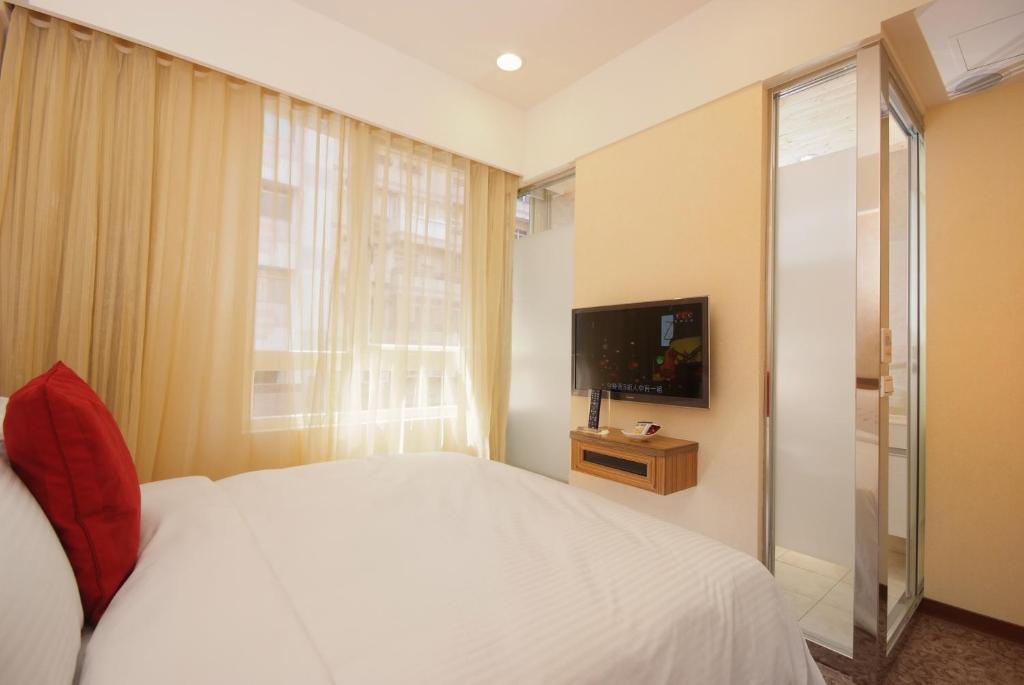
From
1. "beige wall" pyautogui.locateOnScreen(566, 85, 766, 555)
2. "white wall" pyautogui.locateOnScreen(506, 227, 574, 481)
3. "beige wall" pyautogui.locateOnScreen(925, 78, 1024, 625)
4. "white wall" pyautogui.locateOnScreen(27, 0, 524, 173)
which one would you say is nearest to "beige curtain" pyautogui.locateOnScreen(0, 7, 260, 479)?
"white wall" pyautogui.locateOnScreen(27, 0, 524, 173)

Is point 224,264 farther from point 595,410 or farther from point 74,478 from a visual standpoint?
point 595,410

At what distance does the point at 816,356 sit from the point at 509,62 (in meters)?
2.58

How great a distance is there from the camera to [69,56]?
2145 mm

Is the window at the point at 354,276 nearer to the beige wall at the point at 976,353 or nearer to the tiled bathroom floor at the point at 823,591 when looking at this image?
the tiled bathroom floor at the point at 823,591

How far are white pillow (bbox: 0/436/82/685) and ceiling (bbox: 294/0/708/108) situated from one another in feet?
9.29

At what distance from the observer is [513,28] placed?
2711 millimetres

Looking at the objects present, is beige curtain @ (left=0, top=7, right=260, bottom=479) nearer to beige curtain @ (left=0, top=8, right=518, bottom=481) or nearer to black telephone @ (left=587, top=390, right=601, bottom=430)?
beige curtain @ (left=0, top=8, right=518, bottom=481)

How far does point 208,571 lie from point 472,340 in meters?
2.62

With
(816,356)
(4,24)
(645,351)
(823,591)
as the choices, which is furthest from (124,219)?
(823,591)

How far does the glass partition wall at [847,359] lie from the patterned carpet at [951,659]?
0.08 metres

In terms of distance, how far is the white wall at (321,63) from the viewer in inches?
86.2

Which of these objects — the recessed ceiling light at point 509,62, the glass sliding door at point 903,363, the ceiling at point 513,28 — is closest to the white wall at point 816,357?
the glass sliding door at point 903,363

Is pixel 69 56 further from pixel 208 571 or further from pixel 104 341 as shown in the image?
pixel 208 571

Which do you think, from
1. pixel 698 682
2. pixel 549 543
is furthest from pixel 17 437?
pixel 698 682
